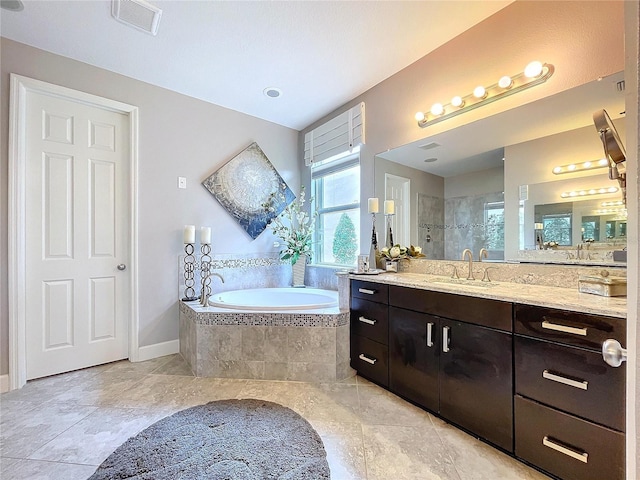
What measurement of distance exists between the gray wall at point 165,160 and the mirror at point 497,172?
1804 mm

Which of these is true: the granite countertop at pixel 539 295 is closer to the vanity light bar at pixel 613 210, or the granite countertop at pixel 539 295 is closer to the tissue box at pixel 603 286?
the tissue box at pixel 603 286

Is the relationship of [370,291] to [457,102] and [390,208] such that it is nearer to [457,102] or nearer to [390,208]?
[390,208]

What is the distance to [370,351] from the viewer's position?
84.4 inches

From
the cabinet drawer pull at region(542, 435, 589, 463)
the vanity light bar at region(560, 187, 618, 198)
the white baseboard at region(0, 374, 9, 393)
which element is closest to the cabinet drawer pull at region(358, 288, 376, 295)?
the cabinet drawer pull at region(542, 435, 589, 463)

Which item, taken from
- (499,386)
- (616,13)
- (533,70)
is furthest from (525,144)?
(499,386)

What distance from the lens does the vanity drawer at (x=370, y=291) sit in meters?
2.04

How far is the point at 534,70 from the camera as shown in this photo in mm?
1646

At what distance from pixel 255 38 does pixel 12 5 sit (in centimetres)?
149

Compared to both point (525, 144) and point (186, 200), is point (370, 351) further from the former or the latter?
point (186, 200)

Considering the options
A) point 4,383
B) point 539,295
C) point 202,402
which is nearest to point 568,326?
point 539,295

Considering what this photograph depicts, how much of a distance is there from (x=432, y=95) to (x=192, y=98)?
91.9 inches

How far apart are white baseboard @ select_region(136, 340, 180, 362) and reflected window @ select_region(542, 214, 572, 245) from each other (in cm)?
317

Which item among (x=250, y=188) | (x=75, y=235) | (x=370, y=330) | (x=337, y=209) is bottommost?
(x=370, y=330)

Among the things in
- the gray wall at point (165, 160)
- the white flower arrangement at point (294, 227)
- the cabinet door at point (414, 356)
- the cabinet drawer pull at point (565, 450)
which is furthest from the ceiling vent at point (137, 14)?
the cabinet drawer pull at point (565, 450)
